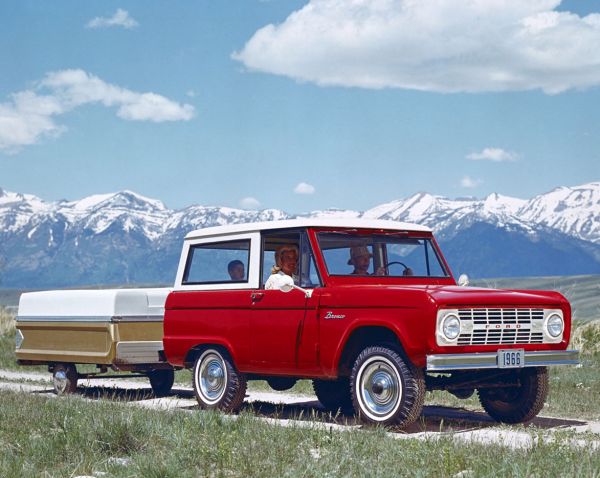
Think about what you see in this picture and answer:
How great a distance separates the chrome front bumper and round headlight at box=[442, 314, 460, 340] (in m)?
0.22

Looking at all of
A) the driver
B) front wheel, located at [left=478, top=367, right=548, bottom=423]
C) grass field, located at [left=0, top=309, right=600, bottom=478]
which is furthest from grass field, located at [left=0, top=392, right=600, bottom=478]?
the driver

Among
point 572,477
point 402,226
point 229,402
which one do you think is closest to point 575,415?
point 402,226

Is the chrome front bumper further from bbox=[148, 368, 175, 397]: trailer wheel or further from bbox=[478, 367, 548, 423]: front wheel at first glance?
bbox=[148, 368, 175, 397]: trailer wheel

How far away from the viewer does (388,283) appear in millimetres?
12062

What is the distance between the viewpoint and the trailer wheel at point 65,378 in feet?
51.0

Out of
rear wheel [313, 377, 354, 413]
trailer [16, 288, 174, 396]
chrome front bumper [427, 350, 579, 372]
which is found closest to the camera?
chrome front bumper [427, 350, 579, 372]

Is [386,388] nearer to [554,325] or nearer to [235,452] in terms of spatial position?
[554,325]

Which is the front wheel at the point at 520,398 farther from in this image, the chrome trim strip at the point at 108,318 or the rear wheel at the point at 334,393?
the chrome trim strip at the point at 108,318

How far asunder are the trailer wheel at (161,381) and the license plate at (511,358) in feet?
21.5

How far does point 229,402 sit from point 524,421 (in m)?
3.30

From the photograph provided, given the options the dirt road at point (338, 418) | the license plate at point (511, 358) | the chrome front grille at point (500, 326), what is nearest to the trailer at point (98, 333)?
the dirt road at point (338, 418)

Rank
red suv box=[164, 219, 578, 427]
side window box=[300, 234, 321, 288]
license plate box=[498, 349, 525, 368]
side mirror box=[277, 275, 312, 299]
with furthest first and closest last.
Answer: side window box=[300, 234, 321, 288], side mirror box=[277, 275, 312, 299], license plate box=[498, 349, 525, 368], red suv box=[164, 219, 578, 427]

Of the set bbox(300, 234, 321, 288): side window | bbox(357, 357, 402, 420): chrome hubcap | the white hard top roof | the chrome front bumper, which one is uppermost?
the white hard top roof

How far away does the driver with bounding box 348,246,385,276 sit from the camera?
1207 centimetres
